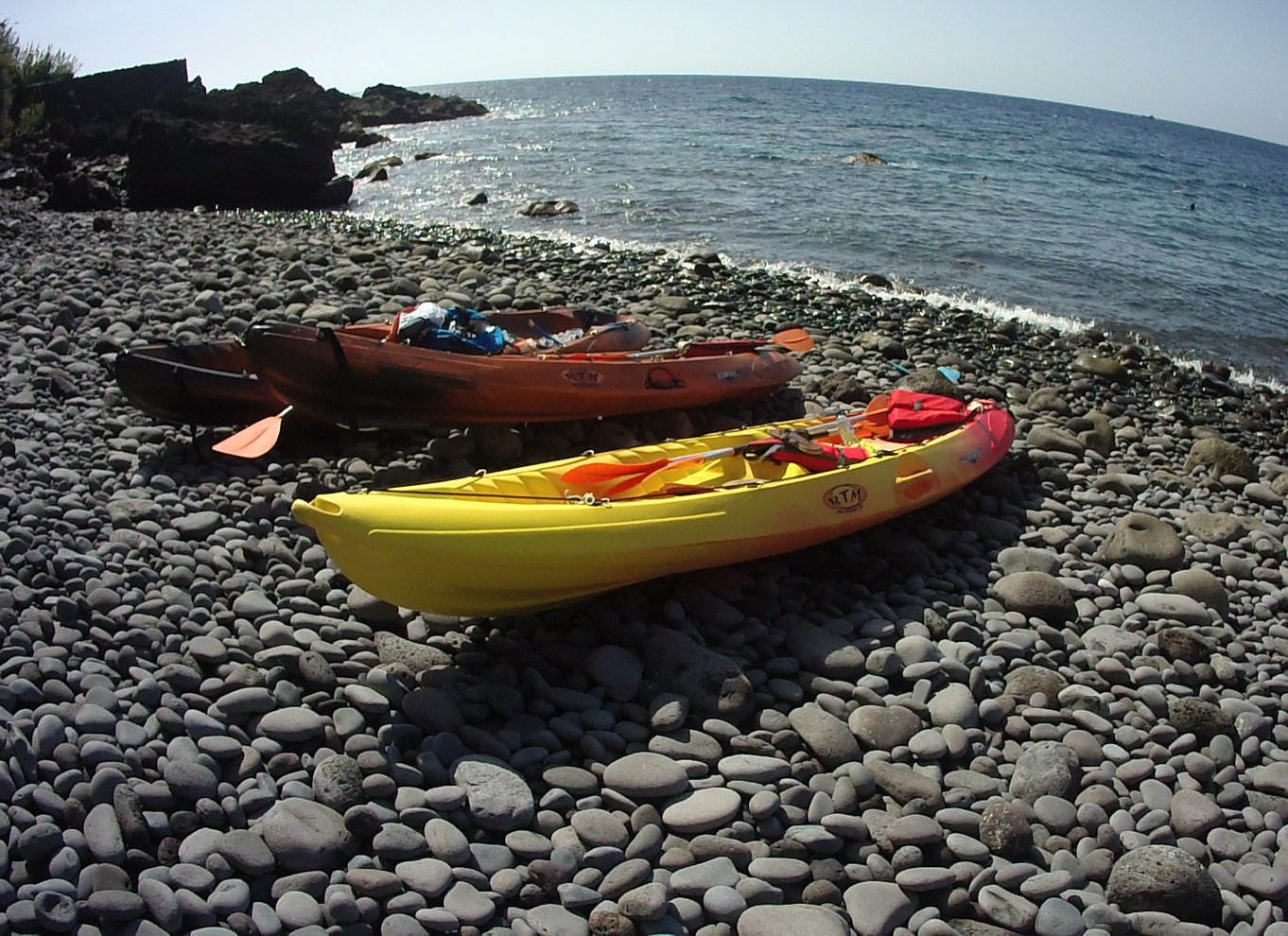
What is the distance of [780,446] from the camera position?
568 cm

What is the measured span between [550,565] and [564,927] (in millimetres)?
1729

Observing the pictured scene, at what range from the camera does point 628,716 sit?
4004 millimetres

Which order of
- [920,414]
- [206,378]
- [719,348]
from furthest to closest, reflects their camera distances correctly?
[719,348] < [920,414] < [206,378]

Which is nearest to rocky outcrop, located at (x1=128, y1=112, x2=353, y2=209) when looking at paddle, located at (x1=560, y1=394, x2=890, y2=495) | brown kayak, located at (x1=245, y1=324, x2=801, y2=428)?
brown kayak, located at (x1=245, y1=324, x2=801, y2=428)

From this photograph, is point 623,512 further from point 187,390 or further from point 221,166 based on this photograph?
point 221,166

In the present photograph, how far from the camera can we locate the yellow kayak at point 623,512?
413 centimetres

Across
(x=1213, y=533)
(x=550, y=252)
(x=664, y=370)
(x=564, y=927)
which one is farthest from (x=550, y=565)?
(x=550, y=252)

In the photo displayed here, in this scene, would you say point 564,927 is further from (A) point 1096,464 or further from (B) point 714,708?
(A) point 1096,464

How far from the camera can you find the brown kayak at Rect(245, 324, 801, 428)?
19.9ft

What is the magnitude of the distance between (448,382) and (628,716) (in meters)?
3.09

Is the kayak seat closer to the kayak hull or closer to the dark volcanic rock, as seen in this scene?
the kayak hull

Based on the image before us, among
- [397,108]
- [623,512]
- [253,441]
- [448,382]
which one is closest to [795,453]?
[623,512]

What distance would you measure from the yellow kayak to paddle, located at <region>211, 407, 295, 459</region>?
1632 millimetres

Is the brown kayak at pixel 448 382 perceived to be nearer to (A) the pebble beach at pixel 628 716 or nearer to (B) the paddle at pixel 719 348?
(B) the paddle at pixel 719 348
